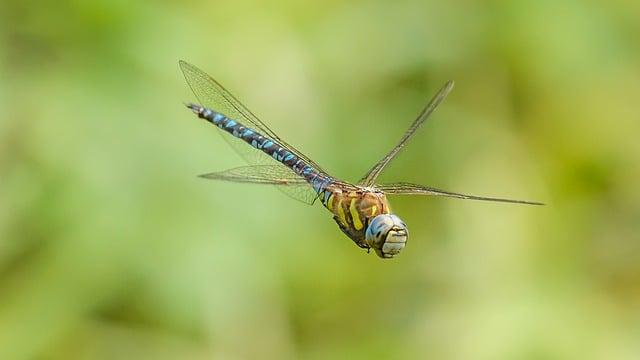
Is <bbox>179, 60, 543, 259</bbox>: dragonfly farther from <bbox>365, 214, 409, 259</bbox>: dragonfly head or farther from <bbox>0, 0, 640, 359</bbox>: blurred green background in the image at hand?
<bbox>0, 0, 640, 359</bbox>: blurred green background

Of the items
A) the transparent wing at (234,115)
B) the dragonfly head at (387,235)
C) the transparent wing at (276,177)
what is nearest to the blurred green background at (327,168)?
the transparent wing at (234,115)

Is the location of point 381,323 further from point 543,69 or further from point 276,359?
point 543,69

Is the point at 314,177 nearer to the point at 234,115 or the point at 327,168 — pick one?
the point at 234,115

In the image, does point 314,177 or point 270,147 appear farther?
point 270,147

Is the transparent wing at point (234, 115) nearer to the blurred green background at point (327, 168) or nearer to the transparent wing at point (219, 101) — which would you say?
the transparent wing at point (219, 101)

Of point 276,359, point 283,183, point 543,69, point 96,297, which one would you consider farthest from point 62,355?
point 543,69

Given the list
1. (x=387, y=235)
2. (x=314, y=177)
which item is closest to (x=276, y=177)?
(x=314, y=177)
